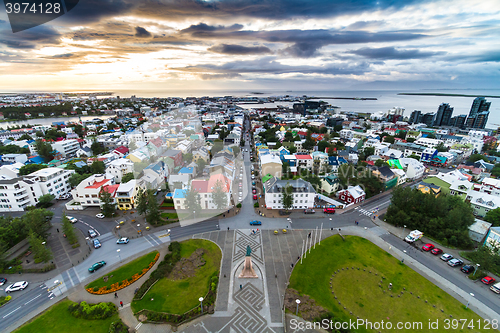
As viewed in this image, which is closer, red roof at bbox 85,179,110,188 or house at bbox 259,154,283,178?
red roof at bbox 85,179,110,188

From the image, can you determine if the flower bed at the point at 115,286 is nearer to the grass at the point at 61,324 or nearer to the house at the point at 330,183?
the grass at the point at 61,324

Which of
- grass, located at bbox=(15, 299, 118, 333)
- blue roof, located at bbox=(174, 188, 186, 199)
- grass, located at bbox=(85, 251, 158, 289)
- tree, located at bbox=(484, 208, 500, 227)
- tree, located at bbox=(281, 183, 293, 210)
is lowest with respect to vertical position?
grass, located at bbox=(15, 299, 118, 333)

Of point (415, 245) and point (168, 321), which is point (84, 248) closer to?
point (168, 321)

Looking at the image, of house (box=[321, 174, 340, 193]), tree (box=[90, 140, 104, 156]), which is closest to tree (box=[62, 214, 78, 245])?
house (box=[321, 174, 340, 193])

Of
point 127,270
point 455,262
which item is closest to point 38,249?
point 127,270

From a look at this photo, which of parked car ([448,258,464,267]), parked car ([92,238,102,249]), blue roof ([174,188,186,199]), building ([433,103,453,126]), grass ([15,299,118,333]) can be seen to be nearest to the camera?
grass ([15,299,118,333])

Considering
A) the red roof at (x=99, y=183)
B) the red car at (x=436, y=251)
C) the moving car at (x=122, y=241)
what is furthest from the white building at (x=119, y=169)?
the red car at (x=436, y=251)

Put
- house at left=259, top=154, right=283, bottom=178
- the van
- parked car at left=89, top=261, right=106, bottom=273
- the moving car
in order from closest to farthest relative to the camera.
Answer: the van → parked car at left=89, top=261, right=106, bottom=273 → the moving car → house at left=259, top=154, right=283, bottom=178

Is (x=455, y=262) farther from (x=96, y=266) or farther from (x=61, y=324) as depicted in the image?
(x=96, y=266)

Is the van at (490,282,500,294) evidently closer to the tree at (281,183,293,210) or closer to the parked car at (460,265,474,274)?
the parked car at (460,265,474,274)
